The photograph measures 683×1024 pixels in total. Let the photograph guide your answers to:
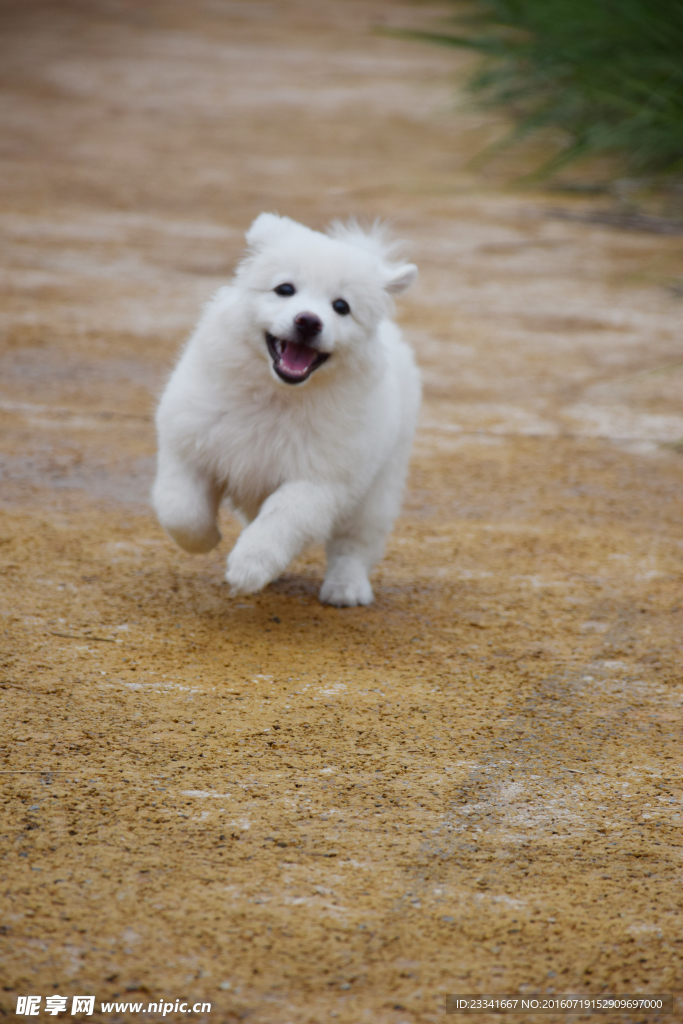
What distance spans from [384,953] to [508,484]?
3463mm

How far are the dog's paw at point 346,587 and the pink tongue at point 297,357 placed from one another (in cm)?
88

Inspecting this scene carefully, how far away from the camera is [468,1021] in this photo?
2.30 m

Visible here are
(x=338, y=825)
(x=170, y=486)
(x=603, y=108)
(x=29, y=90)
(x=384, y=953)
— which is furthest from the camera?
(x=29, y=90)

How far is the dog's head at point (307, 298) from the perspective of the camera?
11.9 ft

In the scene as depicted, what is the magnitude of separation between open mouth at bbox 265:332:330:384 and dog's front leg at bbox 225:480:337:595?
36 centimetres

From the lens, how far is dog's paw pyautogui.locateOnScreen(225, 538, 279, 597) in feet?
11.7

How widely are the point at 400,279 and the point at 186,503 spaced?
1.03m

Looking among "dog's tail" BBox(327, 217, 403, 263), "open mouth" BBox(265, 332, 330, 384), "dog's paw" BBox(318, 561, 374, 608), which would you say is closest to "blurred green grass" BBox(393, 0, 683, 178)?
"dog's tail" BBox(327, 217, 403, 263)

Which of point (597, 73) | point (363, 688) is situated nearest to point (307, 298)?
point (363, 688)

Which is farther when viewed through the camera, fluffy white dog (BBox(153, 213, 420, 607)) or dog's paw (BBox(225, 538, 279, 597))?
fluffy white dog (BBox(153, 213, 420, 607))

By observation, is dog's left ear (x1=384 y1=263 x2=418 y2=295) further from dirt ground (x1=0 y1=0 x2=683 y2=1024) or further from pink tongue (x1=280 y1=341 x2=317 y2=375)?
dirt ground (x1=0 y1=0 x2=683 y2=1024)

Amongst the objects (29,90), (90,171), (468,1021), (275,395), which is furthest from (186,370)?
(29,90)

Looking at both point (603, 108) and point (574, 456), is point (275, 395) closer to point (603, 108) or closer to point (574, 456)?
point (574, 456)

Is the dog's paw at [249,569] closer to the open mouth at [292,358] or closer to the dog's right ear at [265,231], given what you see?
the open mouth at [292,358]
